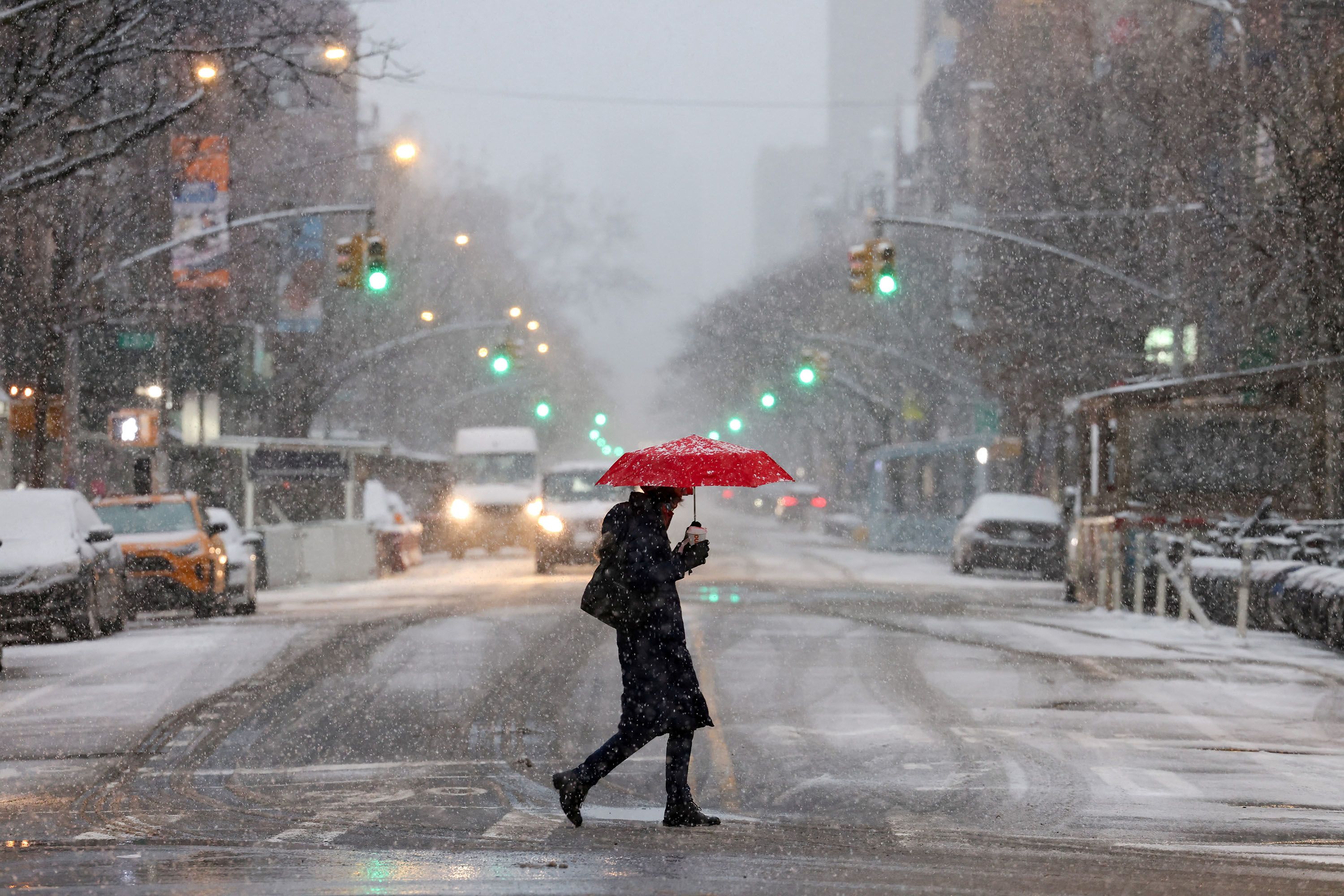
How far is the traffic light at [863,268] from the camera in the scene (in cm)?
3050

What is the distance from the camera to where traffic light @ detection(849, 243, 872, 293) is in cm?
3050

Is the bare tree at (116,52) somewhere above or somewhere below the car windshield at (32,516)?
above

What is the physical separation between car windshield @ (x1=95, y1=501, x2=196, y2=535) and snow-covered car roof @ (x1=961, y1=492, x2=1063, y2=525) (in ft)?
54.8

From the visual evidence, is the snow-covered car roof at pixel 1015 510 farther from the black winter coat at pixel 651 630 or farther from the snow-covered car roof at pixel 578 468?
the black winter coat at pixel 651 630

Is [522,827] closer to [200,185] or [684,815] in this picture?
[684,815]

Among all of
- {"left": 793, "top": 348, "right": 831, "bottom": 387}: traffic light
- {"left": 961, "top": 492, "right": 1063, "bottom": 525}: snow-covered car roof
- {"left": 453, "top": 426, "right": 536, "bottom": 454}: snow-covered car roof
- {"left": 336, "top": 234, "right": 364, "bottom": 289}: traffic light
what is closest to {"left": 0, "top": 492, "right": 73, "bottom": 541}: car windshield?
{"left": 336, "top": 234, "right": 364, "bottom": 289}: traffic light

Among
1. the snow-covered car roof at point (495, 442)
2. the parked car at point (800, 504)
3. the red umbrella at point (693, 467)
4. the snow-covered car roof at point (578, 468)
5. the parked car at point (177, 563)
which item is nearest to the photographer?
the red umbrella at point (693, 467)

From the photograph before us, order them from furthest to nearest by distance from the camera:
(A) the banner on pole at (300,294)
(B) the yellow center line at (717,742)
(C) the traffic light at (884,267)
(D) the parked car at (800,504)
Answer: (D) the parked car at (800,504), (A) the banner on pole at (300,294), (C) the traffic light at (884,267), (B) the yellow center line at (717,742)

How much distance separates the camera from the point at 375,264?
97.4 feet

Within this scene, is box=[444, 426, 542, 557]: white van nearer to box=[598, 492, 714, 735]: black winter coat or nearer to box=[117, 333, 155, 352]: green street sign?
box=[117, 333, 155, 352]: green street sign

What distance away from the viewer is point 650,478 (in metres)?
7.92

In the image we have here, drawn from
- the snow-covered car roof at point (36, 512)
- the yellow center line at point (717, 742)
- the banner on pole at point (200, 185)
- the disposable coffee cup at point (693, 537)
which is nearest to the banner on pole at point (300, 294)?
the banner on pole at point (200, 185)

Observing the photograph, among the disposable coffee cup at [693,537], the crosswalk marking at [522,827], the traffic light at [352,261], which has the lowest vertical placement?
→ the crosswalk marking at [522,827]

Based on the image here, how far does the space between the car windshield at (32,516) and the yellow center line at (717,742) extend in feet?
24.7
